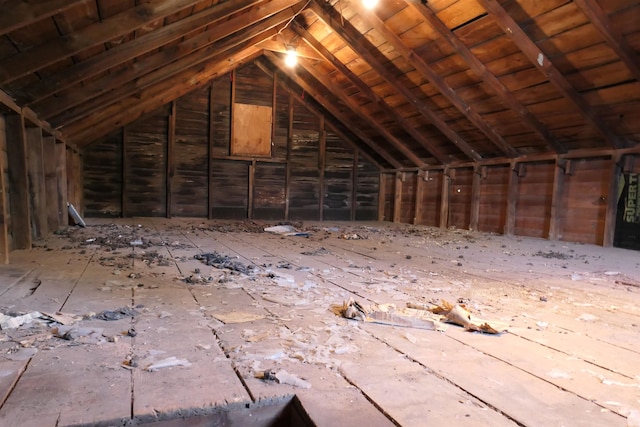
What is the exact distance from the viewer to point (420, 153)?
8.66 meters

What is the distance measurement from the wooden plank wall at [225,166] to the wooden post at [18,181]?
490cm

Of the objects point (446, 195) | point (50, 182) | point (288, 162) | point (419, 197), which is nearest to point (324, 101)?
point (288, 162)

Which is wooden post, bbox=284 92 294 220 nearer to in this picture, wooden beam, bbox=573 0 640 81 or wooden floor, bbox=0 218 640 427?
wooden floor, bbox=0 218 640 427

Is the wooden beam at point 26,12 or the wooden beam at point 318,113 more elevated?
the wooden beam at point 318,113

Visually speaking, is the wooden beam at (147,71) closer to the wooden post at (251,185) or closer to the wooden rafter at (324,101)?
the wooden rafter at (324,101)

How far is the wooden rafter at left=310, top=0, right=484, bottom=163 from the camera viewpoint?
5.99m

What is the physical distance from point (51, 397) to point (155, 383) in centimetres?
27

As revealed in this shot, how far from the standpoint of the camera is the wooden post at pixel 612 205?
17.6 ft

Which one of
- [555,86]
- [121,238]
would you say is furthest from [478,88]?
[121,238]

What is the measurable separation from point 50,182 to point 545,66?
6.43 meters

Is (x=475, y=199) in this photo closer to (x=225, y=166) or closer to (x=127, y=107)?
(x=225, y=166)

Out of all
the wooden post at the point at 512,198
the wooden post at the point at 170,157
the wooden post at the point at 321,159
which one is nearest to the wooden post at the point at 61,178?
the wooden post at the point at 170,157

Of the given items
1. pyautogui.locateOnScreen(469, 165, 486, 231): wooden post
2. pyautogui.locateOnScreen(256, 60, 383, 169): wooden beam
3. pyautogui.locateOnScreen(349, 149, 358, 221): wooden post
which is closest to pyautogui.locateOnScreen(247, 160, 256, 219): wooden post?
pyautogui.locateOnScreen(256, 60, 383, 169): wooden beam

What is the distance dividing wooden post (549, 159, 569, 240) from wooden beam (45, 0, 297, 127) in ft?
15.4
